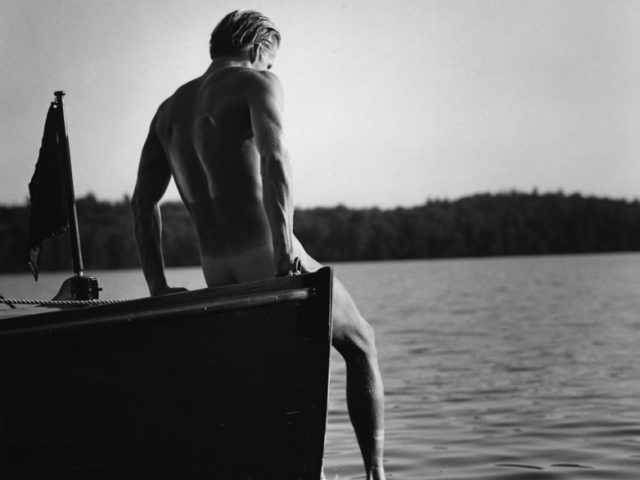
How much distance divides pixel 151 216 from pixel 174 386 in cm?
112

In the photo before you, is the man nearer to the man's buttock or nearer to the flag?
the man's buttock

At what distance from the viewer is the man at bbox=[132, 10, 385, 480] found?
14.8 feet

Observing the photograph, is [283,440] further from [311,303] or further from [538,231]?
[538,231]

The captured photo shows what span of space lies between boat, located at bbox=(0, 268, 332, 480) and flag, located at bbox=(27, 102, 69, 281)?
2968mm

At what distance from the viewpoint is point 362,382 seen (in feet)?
15.7

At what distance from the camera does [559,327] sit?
24203 millimetres

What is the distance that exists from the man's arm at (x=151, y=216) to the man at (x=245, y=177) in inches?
9.1

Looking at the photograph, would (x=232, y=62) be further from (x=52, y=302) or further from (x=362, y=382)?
(x=52, y=302)

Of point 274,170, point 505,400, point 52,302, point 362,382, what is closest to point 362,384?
point 362,382

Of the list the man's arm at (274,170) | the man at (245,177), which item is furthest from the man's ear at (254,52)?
the man's arm at (274,170)

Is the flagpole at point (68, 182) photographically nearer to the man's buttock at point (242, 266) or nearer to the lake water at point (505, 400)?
the lake water at point (505, 400)

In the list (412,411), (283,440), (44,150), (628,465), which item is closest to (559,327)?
(412,411)

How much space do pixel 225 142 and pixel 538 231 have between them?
293 feet

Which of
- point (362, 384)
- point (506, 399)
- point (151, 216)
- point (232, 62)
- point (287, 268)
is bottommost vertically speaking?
point (506, 399)
